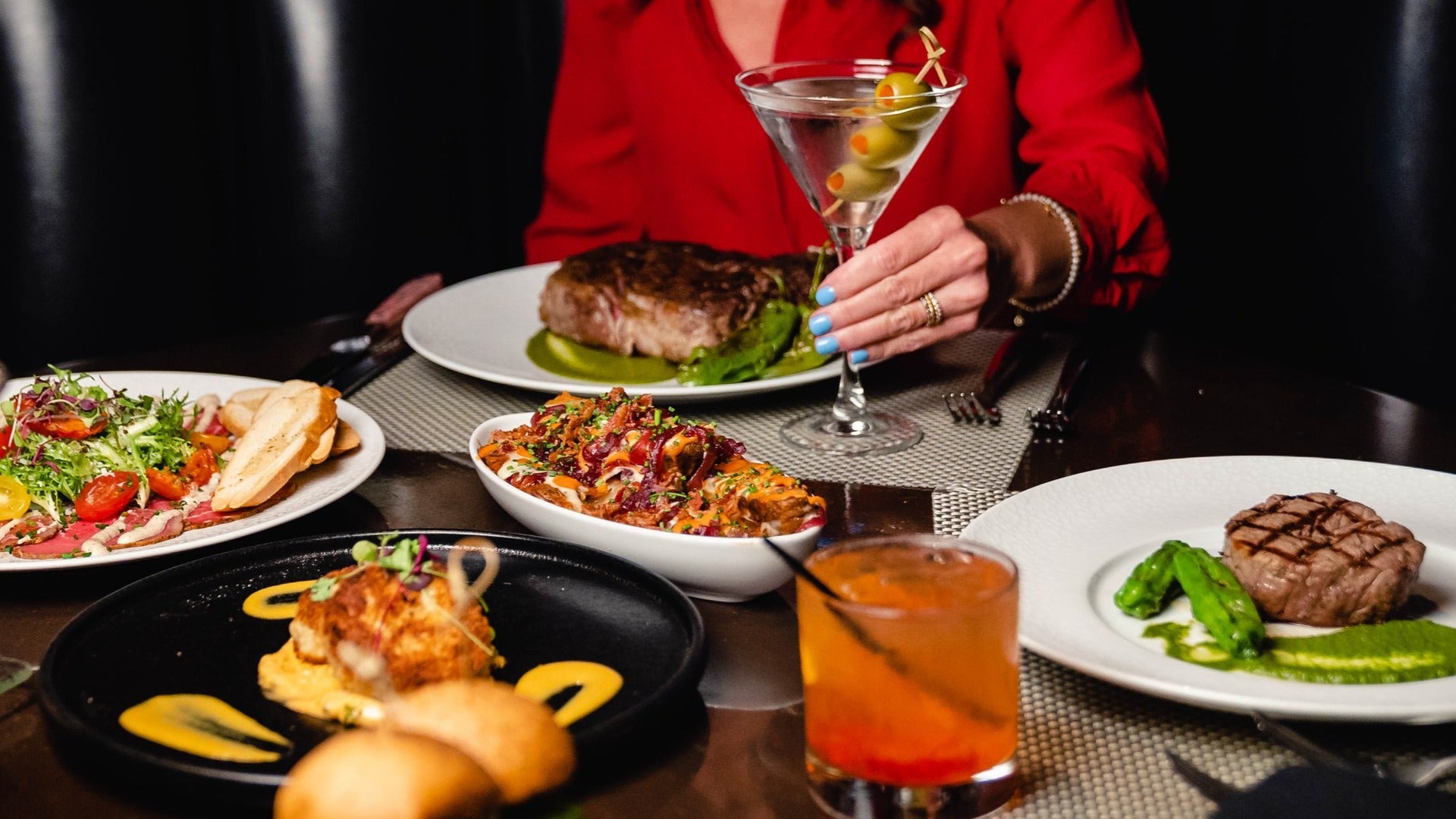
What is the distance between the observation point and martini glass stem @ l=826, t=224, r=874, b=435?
1858 mm

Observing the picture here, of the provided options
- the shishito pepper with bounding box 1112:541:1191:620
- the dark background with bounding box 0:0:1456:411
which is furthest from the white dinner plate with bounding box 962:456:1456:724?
the dark background with bounding box 0:0:1456:411

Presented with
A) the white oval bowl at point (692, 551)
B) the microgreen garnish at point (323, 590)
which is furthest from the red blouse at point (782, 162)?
the microgreen garnish at point (323, 590)

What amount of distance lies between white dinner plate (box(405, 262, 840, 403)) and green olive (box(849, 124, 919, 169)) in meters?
0.37

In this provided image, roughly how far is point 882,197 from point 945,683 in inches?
42.7

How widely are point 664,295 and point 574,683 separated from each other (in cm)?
117

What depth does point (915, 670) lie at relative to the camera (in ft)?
2.89

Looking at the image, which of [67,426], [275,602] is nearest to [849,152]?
[275,602]

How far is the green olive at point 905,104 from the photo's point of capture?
5.55 ft

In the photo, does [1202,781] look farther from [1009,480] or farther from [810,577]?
[1009,480]

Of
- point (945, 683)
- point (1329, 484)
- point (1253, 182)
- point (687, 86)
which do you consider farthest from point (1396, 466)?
point (1253, 182)

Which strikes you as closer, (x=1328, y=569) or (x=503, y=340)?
(x=1328, y=569)

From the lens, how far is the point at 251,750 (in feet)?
3.13

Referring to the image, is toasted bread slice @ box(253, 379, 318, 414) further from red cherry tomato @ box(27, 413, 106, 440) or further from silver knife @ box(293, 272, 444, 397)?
silver knife @ box(293, 272, 444, 397)

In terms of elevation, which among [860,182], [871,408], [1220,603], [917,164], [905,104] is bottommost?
[871,408]
